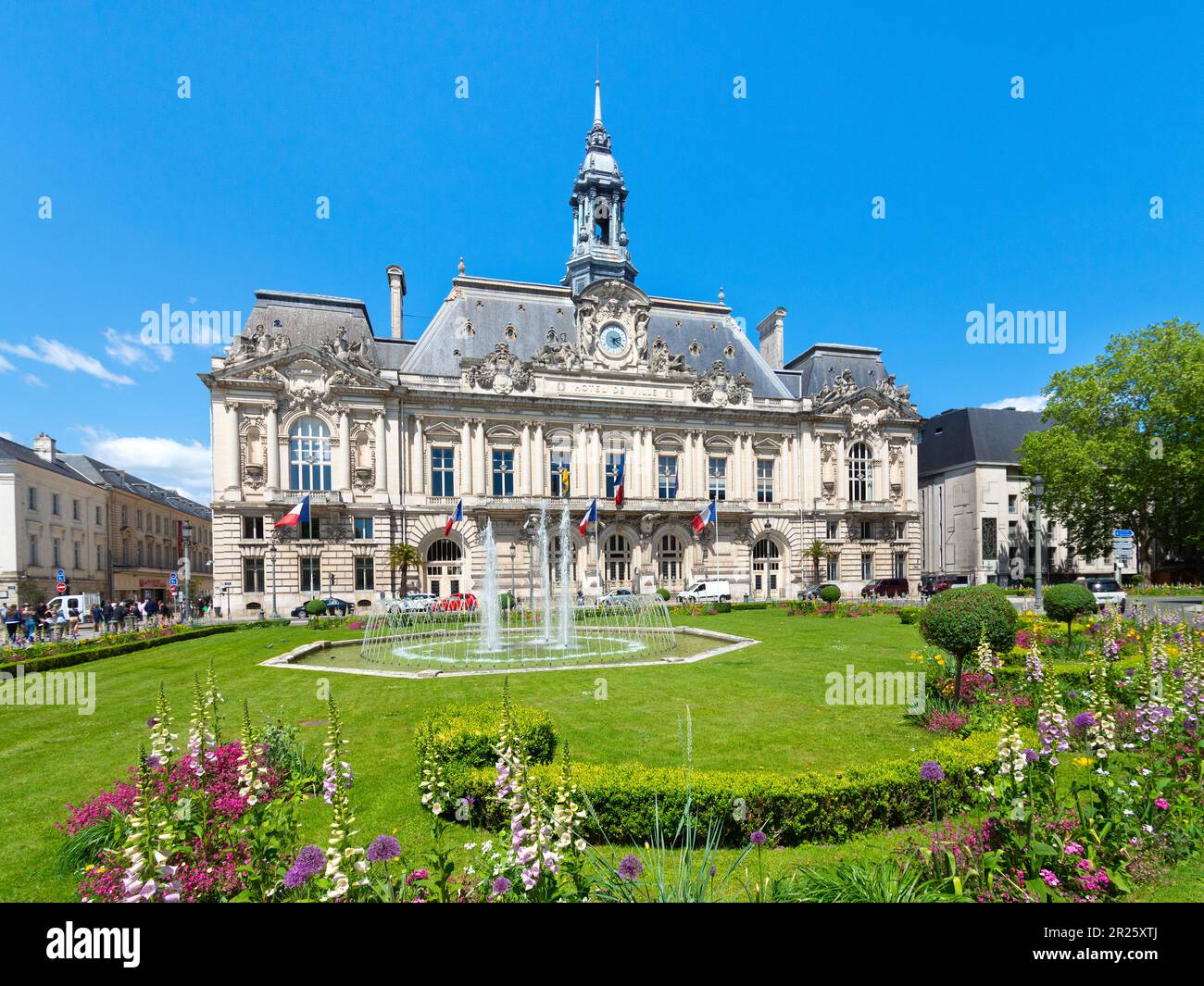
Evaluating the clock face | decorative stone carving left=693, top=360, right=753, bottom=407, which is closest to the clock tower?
the clock face

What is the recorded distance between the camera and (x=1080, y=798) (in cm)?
666

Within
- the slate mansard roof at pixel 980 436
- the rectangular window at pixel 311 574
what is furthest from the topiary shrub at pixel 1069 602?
the slate mansard roof at pixel 980 436

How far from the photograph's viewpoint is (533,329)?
45750 mm

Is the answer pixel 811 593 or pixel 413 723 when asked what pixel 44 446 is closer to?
pixel 413 723

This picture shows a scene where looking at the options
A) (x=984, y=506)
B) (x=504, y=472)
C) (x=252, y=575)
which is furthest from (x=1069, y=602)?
(x=984, y=506)

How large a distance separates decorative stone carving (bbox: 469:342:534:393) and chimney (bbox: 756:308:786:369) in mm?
24049

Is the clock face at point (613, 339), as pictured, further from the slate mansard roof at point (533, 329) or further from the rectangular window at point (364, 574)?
the rectangular window at point (364, 574)

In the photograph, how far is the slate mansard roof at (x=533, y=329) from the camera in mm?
43875

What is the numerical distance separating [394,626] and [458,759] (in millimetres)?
21641

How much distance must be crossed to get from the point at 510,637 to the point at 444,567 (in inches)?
799

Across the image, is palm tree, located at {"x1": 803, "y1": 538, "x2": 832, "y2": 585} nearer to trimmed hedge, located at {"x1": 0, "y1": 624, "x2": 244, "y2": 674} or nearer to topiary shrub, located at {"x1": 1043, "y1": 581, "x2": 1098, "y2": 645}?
topiary shrub, located at {"x1": 1043, "y1": 581, "x2": 1098, "y2": 645}

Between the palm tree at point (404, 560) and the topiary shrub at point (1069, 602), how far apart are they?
34.3 metres

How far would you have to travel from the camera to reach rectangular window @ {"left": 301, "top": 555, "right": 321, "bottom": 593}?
38.9 metres
